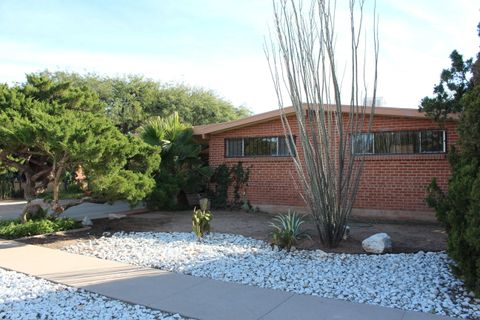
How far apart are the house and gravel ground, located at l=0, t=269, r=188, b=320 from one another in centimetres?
635

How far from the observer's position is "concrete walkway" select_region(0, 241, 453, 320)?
4719 mm

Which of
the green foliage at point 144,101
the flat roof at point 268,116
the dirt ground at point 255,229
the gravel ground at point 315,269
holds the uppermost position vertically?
the green foliage at point 144,101

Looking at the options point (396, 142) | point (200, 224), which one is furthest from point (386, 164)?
point (200, 224)

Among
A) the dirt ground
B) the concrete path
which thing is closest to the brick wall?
the dirt ground

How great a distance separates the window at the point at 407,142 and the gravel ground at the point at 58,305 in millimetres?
7564

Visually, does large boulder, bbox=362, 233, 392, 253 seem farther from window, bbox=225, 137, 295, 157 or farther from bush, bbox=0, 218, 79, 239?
bush, bbox=0, 218, 79, 239

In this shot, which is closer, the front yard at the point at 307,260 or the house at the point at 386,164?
the front yard at the point at 307,260

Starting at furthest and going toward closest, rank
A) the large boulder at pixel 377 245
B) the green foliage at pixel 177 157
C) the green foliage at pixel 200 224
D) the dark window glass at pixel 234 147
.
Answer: the dark window glass at pixel 234 147
the green foliage at pixel 177 157
the green foliage at pixel 200 224
the large boulder at pixel 377 245

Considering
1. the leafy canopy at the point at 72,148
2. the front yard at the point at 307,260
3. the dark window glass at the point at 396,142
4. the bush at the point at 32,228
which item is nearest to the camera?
the front yard at the point at 307,260

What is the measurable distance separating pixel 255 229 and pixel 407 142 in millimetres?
4710

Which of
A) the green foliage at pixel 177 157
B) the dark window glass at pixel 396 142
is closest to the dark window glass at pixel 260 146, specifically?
the green foliage at pixel 177 157

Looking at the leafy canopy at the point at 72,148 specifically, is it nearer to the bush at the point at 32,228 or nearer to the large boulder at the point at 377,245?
the bush at the point at 32,228

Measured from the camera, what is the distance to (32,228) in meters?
9.73

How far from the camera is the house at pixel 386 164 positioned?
11000 mm
